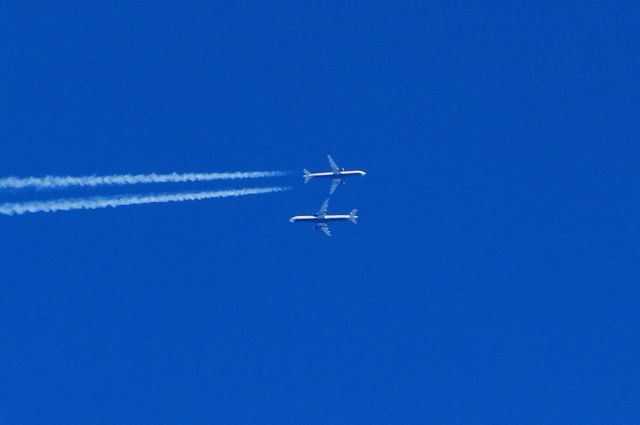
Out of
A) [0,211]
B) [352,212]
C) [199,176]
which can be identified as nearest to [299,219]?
[352,212]

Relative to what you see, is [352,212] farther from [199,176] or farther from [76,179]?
[76,179]

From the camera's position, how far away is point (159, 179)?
109m

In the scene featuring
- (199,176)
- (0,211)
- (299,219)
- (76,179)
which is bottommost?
(0,211)

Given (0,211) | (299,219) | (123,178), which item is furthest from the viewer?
(299,219)

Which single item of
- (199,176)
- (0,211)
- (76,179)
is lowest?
(0,211)

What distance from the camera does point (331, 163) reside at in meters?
151

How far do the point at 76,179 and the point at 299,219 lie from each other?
172 feet

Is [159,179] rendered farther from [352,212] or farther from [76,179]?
[352,212]

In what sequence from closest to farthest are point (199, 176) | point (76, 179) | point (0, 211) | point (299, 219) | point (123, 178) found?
point (0, 211)
point (76, 179)
point (123, 178)
point (199, 176)
point (299, 219)

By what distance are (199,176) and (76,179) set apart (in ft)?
62.4

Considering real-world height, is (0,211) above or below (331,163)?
below

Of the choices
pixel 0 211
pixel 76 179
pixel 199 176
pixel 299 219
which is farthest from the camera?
pixel 299 219

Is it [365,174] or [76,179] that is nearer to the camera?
[76,179]

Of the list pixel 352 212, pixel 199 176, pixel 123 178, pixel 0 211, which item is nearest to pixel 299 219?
pixel 352 212
